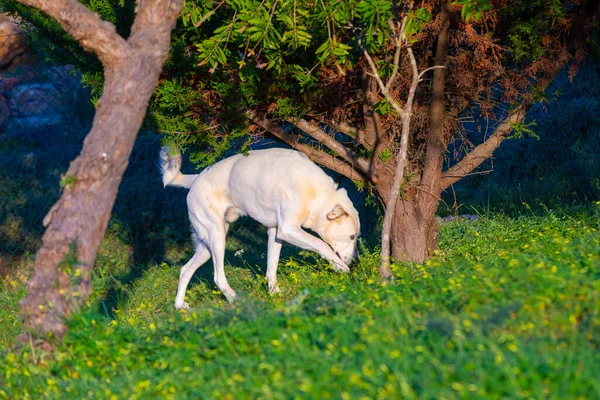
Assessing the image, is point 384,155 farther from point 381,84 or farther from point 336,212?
point 381,84

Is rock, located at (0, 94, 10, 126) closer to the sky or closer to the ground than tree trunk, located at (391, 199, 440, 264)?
closer to the ground

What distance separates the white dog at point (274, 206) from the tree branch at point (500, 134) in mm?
1158

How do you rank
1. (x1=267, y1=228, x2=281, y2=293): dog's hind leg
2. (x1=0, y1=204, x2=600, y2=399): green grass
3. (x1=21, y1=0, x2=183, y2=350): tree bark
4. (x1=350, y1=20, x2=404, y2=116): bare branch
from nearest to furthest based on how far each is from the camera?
(x1=0, y1=204, x2=600, y2=399): green grass
(x1=21, y1=0, x2=183, y2=350): tree bark
(x1=350, y1=20, x2=404, y2=116): bare branch
(x1=267, y1=228, x2=281, y2=293): dog's hind leg

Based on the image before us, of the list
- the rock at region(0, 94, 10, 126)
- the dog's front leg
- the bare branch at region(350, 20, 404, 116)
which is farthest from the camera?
the rock at region(0, 94, 10, 126)

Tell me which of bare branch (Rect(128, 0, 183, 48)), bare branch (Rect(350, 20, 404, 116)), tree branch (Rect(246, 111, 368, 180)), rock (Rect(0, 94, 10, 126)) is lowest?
rock (Rect(0, 94, 10, 126))

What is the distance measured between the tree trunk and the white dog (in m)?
0.53

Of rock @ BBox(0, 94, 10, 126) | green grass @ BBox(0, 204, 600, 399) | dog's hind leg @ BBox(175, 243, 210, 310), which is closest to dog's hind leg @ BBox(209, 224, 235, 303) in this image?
dog's hind leg @ BBox(175, 243, 210, 310)

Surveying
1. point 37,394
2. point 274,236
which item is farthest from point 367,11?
point 37,394

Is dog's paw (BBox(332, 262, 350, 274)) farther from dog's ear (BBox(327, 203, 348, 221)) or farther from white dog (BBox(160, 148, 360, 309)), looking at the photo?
dog's ear (BBox(327, 203, 348, 221))

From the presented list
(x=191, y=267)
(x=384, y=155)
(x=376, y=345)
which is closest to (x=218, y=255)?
(x=191, y=267)

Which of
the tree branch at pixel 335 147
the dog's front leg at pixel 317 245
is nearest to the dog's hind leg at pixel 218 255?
the dog's front leg at pixel 317 245

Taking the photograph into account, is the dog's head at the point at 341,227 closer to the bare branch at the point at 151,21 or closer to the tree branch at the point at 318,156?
the tree branch at the point at 318,156

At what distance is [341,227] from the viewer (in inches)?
285

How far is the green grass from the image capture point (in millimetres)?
3539
